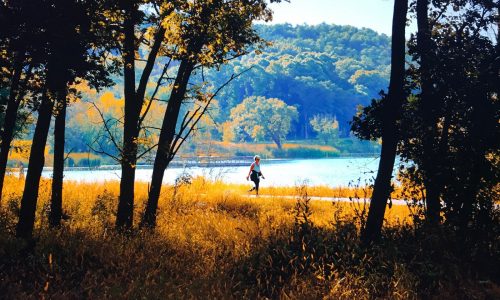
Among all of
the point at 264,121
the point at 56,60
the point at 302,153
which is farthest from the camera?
the point at 264,121

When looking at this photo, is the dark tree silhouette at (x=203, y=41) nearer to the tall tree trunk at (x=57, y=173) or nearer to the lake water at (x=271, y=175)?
the lake water at (x=271, y=175)

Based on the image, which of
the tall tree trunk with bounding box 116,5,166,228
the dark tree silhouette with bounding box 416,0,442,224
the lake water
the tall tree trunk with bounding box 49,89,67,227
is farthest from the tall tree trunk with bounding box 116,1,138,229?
the dark tree silhouette with bounding box 416,0,442,224

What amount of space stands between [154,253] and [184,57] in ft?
13.8

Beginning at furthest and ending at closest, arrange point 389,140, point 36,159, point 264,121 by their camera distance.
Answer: point 264,121, point 389,140, point 36,159

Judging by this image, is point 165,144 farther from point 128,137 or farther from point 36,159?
point 36,159

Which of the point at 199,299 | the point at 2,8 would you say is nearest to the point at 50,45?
the point at 2,8

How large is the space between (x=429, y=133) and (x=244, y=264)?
154 inches

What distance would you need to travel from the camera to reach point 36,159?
6.57 metres

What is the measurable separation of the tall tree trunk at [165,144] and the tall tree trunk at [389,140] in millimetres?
4130

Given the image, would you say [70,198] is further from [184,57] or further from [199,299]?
[199,299]

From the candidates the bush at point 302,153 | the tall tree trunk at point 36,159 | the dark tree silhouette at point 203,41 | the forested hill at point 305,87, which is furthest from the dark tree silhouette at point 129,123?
the forested hill at point 305,87

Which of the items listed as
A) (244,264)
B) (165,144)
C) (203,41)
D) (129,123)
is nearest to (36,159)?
(129,123)

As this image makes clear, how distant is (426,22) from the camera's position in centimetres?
859

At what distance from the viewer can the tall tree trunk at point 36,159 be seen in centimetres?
653
